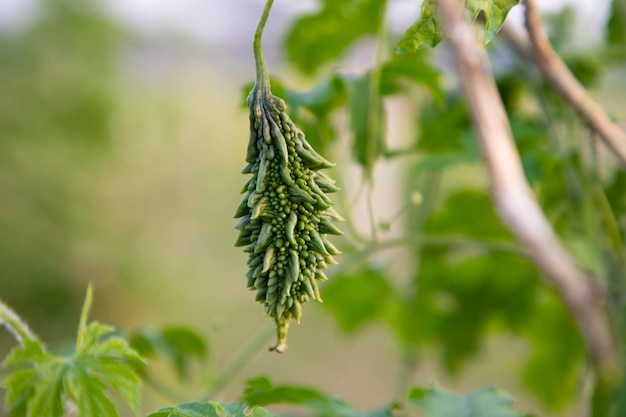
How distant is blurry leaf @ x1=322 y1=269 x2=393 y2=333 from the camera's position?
1.74 meters

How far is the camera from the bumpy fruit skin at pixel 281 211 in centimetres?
66

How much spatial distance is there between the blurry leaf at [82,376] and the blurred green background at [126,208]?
3138mm

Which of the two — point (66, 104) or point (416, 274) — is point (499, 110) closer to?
point (416, 274)

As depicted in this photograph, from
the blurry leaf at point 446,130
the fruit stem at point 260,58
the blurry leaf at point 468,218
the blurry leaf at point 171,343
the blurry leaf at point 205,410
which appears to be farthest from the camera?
the blurry leaf at point 468,218

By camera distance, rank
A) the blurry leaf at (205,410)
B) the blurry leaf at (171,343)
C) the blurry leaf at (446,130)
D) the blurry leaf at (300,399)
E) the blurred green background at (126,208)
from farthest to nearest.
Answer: the blurred green background at (126,208) → the blurry leaf at (446,130) → the blurry leaf at (171,343) → the blurry leaf at (300,399) → the blurry leaf at (205,410)

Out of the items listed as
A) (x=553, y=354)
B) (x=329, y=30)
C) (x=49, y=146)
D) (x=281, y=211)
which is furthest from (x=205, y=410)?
(x=49, y=146)

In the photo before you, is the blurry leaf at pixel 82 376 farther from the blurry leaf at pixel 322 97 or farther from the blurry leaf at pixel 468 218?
the blurry leaf at pixel 468 218

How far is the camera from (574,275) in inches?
44.6

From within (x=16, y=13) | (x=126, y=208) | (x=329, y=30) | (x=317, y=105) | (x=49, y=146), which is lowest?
(x=317, y=105)

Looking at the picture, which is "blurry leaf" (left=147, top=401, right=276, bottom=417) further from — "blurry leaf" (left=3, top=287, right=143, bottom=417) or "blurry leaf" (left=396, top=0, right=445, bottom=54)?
"blurry leaf" (left=396, top=0, right=445, bottom=54)

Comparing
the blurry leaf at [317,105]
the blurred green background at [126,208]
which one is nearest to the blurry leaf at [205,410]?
the blurry leaf at [317,105]

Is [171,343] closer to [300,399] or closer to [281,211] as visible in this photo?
[300,399]

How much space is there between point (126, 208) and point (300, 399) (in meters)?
4.75

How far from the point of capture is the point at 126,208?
5.41m
